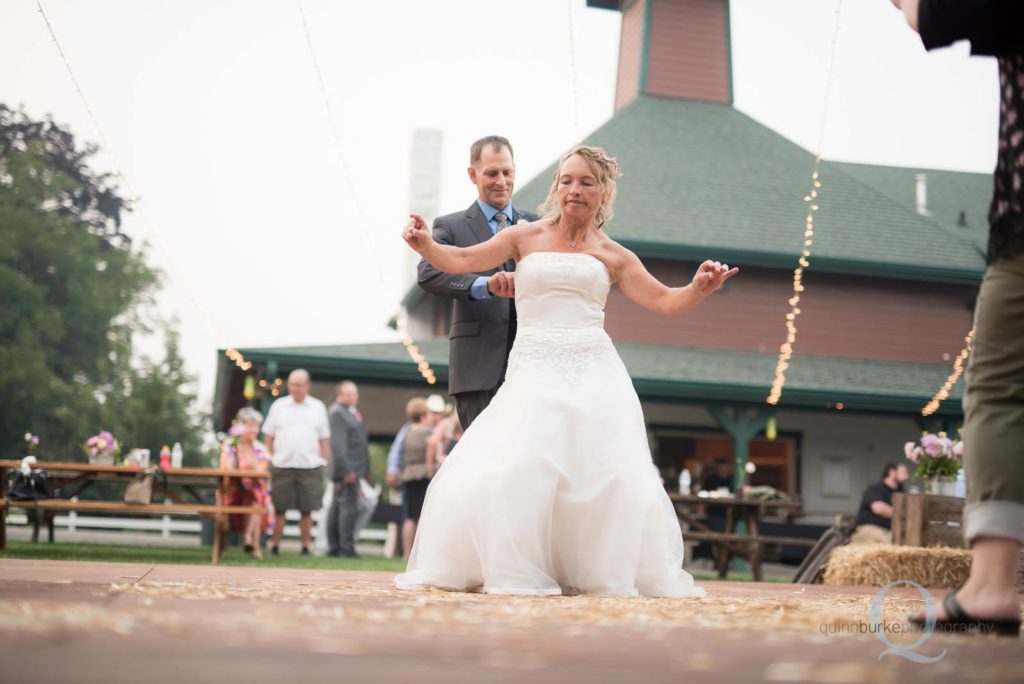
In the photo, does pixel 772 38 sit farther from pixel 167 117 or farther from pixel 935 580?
pixel 935 580

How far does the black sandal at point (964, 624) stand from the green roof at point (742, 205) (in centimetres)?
1810

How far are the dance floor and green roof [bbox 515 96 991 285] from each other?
1812 centimetres

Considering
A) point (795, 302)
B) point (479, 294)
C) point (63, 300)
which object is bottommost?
point (479, 294)

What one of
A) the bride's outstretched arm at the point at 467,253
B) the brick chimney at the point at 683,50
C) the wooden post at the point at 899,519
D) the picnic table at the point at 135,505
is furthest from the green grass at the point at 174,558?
the brick chimney at the point at 683,50

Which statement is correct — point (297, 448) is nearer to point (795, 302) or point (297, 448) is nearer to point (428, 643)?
point (428, 643)

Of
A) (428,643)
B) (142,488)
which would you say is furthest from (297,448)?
(428,643)

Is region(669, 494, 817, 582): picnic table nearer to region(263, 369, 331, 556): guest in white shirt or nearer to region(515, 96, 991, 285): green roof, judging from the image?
region(263, 369, 331, 556): guest in white shirt

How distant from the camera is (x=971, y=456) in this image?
318 centimetres

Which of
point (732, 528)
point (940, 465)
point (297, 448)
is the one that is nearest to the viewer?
point (940, 465)

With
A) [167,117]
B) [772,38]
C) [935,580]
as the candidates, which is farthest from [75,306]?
[935,580]

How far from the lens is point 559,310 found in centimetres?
532

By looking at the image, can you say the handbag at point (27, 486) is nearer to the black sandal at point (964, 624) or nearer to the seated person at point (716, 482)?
the black sandal at point (964, 624)

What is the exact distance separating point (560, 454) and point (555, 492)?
6.2 inches

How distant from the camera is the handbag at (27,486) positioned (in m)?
11.1
